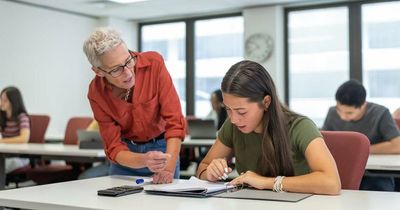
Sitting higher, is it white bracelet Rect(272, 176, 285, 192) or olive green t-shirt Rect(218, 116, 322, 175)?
olive green t-shirt Rect(218, 116, 322, 175)


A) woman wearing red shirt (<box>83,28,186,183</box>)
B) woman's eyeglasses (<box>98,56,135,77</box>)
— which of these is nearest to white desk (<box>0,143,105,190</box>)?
woman wearing red shirt (<box>83,28,186,183</box>)

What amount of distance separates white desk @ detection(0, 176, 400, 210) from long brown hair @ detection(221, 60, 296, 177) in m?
0.24

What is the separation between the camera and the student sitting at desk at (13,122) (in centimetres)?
453

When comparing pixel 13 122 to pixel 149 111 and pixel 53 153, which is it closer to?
pixel 53 153

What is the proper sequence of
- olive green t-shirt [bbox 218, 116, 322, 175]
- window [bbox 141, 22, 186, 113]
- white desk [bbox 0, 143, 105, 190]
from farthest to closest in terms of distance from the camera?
window [bbox 141, 22, 186, 113] < white desk [bbox 0, 143, 105, 190] < olive green t-shirt [bbox 218, 116, 322, 175]

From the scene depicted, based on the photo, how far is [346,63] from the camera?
281 inches

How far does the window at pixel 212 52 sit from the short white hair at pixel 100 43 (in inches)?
237

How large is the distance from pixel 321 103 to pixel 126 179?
5.60 meters

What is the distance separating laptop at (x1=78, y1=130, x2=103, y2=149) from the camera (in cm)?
372

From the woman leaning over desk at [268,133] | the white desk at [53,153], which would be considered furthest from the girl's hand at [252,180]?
the white desk at [53,153]

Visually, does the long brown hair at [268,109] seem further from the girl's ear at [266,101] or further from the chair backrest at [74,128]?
the chair backrest at [74,128]

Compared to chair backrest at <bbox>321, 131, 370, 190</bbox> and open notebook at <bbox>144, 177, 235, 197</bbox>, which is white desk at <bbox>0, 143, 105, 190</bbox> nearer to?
open notebook at <bbox>144, 177, 235, 197</bbox>

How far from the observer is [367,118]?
3363 mm

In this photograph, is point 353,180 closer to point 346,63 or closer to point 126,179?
point 126,179
